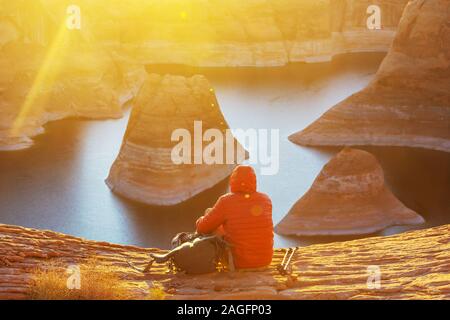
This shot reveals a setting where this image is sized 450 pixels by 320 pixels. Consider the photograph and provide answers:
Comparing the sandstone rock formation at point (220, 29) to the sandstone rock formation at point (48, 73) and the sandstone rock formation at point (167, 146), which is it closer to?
the sandstone rock formation at point (48, 73)

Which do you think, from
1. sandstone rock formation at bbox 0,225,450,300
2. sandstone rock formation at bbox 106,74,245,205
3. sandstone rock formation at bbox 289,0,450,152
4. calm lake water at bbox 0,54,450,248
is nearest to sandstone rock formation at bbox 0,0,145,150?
calm lake water at bbox 0,54,450,248

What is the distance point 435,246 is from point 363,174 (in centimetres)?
2739

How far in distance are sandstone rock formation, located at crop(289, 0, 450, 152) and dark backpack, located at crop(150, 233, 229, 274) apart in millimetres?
50234

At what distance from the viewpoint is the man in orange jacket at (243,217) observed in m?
11.1

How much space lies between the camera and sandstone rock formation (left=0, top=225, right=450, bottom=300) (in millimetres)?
10172

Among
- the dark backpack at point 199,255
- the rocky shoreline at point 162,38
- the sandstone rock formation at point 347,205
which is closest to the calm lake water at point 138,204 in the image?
the sandstone rock formation at point 347,205

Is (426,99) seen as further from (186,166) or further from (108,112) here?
(108,112)

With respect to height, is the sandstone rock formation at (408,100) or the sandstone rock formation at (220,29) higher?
the sandstone rock formation at (220,29)

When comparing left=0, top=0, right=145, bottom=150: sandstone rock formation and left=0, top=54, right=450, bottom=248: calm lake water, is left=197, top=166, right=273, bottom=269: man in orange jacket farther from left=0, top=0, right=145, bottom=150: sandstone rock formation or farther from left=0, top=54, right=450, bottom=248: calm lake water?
left=0, top=0, right=145, bottom=150: sandstone rock formation

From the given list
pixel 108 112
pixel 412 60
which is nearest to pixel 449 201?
pixel 412 60

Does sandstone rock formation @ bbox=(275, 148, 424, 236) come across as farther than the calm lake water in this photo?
No

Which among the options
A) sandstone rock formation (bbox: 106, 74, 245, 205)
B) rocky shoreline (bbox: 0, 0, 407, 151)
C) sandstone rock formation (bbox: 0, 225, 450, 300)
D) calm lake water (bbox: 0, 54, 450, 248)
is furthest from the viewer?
rocky shoreline (bbox: 0, 0, 407, 151)

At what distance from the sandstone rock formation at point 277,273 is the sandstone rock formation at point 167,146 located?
33.6 meters

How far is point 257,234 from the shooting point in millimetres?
11141
